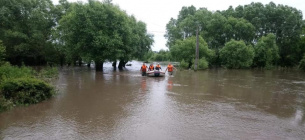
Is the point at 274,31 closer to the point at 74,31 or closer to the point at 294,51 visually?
the point at 294,51

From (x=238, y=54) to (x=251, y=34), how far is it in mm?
9612

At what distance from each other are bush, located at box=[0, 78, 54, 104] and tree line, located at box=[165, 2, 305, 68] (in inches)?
1296

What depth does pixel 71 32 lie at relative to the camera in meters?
26.4

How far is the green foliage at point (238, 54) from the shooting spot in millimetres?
41688

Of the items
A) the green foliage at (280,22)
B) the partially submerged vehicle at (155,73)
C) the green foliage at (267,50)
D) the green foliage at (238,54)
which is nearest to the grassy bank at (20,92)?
the partially submerged vehicle at (155,73)

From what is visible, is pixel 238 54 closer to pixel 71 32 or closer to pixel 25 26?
pixel 71 32

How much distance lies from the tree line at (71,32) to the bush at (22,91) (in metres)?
16.0

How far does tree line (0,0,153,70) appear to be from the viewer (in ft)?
84.7

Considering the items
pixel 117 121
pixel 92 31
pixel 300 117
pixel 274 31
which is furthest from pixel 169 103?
pixel 274 31

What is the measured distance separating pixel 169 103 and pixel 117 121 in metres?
3.40

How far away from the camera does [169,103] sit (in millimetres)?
10203

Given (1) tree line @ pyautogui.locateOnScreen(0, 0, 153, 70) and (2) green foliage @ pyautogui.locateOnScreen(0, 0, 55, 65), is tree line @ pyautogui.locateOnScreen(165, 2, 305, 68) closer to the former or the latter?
(1) tree line @ pyautogui.locateOnScreen(0, 0, 153, 70)

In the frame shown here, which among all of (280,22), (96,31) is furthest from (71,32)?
(280,22)

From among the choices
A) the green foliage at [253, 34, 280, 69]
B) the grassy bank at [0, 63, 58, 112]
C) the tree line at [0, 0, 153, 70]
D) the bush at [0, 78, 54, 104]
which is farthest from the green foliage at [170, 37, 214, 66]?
the bush at [0, 78, 54, 104]
